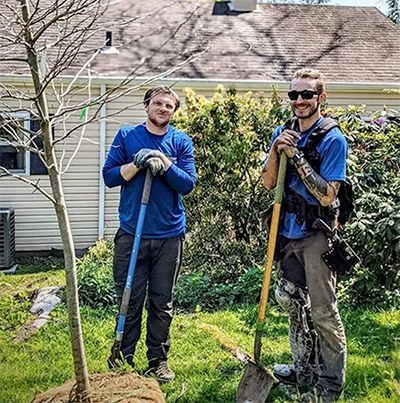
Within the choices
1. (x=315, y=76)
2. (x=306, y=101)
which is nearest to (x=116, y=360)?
(x=306, y=101)

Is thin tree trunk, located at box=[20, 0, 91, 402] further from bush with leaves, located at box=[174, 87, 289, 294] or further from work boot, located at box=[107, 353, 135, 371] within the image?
bush with leaves, located at box=[174, 87, 289, 294]

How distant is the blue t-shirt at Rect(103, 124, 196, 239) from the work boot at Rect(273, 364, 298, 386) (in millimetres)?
1095

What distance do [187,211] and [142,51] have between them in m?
4.29

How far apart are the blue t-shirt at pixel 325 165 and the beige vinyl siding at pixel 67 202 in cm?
634

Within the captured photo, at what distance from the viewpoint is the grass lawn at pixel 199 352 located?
12.6ft

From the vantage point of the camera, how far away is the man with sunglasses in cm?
Result: 336

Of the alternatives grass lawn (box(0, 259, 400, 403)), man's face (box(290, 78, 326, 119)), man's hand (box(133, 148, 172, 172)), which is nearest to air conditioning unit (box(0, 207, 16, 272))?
grass lawn (box(0, 259, 400, 403))

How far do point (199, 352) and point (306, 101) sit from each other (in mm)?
2185

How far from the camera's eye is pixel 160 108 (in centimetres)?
376

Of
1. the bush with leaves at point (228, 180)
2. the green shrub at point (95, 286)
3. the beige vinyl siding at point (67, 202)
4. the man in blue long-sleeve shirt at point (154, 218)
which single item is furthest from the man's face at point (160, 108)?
the beige vinyl siding at point (67, 202)

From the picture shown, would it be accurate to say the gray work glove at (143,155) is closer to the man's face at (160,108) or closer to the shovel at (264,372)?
the man's face at (160,108)

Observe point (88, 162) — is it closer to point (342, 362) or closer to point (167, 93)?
point (167, 93)

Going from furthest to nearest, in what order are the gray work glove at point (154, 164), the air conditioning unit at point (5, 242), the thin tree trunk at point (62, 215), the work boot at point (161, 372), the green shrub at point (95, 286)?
the air conditioning unit at point (5, 242) < the green shrub at point (95, 286) < the work boot at point (161, 372) < the gray work glove at point (154, 164) < the thin tree trunk at point (62, 215)

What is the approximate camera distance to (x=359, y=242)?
210 inches
